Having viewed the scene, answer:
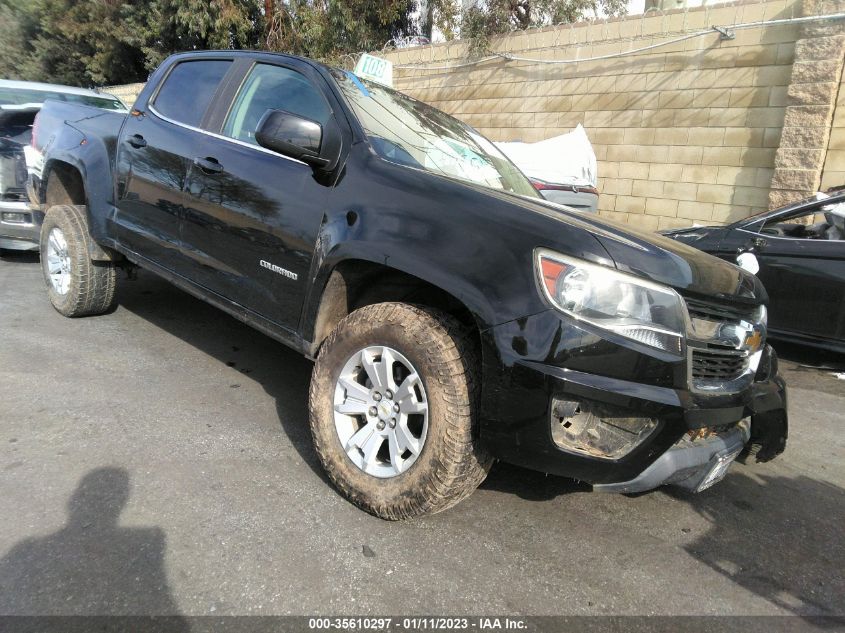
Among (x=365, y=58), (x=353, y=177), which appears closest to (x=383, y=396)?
(x=353, y=177)

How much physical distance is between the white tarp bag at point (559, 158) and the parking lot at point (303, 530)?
15.7 feet

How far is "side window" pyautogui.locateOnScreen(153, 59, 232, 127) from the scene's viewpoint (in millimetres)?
3715

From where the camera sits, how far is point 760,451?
2834mm

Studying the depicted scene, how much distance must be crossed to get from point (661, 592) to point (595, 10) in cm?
1539

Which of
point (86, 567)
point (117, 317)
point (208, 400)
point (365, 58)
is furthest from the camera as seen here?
point (365, 58)

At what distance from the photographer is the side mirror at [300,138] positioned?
2.68 metres

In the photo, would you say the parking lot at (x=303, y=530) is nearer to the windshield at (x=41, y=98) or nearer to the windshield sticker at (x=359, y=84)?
the windshield sticker at (x=359, y=84)

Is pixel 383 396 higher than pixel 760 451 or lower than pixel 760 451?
higher

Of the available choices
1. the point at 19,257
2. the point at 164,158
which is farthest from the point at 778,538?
the point at 19,257

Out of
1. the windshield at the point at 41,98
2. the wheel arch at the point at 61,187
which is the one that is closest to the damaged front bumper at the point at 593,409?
the wheel arch at the point at 61,187

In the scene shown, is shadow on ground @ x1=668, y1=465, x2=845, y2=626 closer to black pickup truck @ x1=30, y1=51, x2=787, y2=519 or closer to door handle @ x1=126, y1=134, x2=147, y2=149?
black pickup truck @ x1=30, y1=51, x2=787, y2=519

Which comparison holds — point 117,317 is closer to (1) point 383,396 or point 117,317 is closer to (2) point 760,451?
(1) point 383,396

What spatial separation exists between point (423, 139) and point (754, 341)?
1865 mm

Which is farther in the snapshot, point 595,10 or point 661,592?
point 595,10
